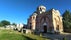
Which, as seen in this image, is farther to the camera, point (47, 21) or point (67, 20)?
point (67, 20)

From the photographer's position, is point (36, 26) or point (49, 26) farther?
point (36, 26)

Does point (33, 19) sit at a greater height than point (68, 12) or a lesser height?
lesser

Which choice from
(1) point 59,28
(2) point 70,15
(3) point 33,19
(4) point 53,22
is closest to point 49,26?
(4) point 53,22

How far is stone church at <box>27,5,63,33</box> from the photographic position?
3275 cm

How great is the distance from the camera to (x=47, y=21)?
34.3 m

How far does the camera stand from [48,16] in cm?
3378

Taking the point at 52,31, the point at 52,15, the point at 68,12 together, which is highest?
the point at 68,12

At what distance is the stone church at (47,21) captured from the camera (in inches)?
1289

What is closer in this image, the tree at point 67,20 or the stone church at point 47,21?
the stone church at point 47,21

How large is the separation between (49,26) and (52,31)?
7.13 feet

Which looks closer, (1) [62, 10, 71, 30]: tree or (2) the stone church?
(2) the stone church

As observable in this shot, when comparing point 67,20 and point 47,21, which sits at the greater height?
point 67,20

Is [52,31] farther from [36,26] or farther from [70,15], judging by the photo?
[70,15]

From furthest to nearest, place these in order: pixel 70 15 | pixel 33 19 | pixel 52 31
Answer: pixel 70 15 < pixel 33 19 < pixel 52 31
